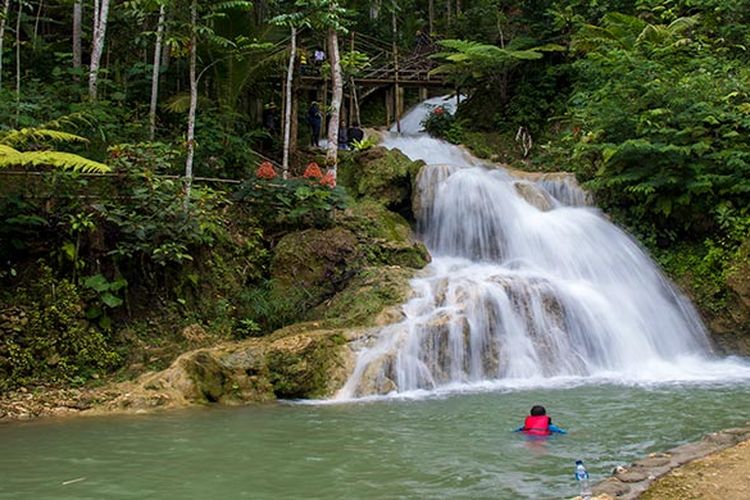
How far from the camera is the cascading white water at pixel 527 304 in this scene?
10336 millimetres

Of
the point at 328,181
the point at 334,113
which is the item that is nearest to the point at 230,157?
the point at 334,113

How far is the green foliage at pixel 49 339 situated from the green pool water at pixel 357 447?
5.23 ft

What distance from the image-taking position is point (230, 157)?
1505 cm

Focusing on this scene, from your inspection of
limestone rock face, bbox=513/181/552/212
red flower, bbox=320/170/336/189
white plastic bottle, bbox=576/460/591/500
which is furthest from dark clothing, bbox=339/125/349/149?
white plastic bottle, bbox=576/460/591/500

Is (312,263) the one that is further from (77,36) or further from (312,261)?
(77,36)

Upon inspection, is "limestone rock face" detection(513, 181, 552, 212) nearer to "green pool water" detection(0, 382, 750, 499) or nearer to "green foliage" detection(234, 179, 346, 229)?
"green foliage" detection(234, 179, 346, 229)

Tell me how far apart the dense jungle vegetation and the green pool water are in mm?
2652

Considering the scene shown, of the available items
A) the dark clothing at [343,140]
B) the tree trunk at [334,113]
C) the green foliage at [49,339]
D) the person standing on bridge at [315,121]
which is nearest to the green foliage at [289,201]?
the tree trunk at [334,113]

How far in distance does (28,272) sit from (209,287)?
9.05ft

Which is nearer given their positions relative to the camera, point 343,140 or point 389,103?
point 343,140

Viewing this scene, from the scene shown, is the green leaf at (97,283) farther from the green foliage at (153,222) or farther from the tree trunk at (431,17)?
the tree trunk at (431,17)

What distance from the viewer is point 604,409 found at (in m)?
8.07

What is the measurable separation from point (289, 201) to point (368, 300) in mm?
2920

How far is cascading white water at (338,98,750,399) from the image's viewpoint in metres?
10.3
